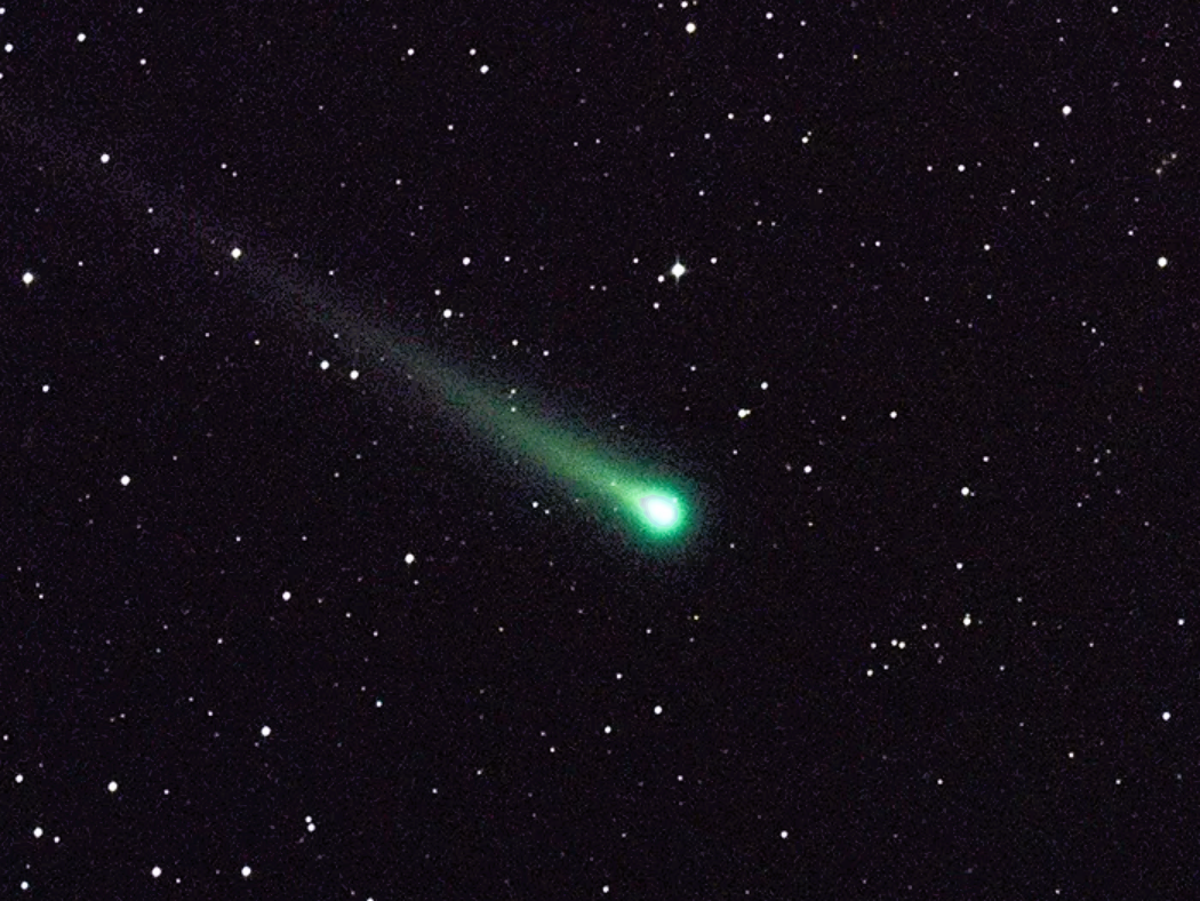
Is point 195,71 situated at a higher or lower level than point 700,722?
higher

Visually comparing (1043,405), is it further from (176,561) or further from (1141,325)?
(176,561)

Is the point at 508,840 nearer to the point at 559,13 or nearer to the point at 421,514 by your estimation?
the point at 421,514

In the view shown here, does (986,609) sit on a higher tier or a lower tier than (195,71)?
lower

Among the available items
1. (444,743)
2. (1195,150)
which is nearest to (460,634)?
(444,743)

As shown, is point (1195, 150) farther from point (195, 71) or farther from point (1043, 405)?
point (195, 71)

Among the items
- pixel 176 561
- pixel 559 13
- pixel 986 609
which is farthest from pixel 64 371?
pixel 986 609
